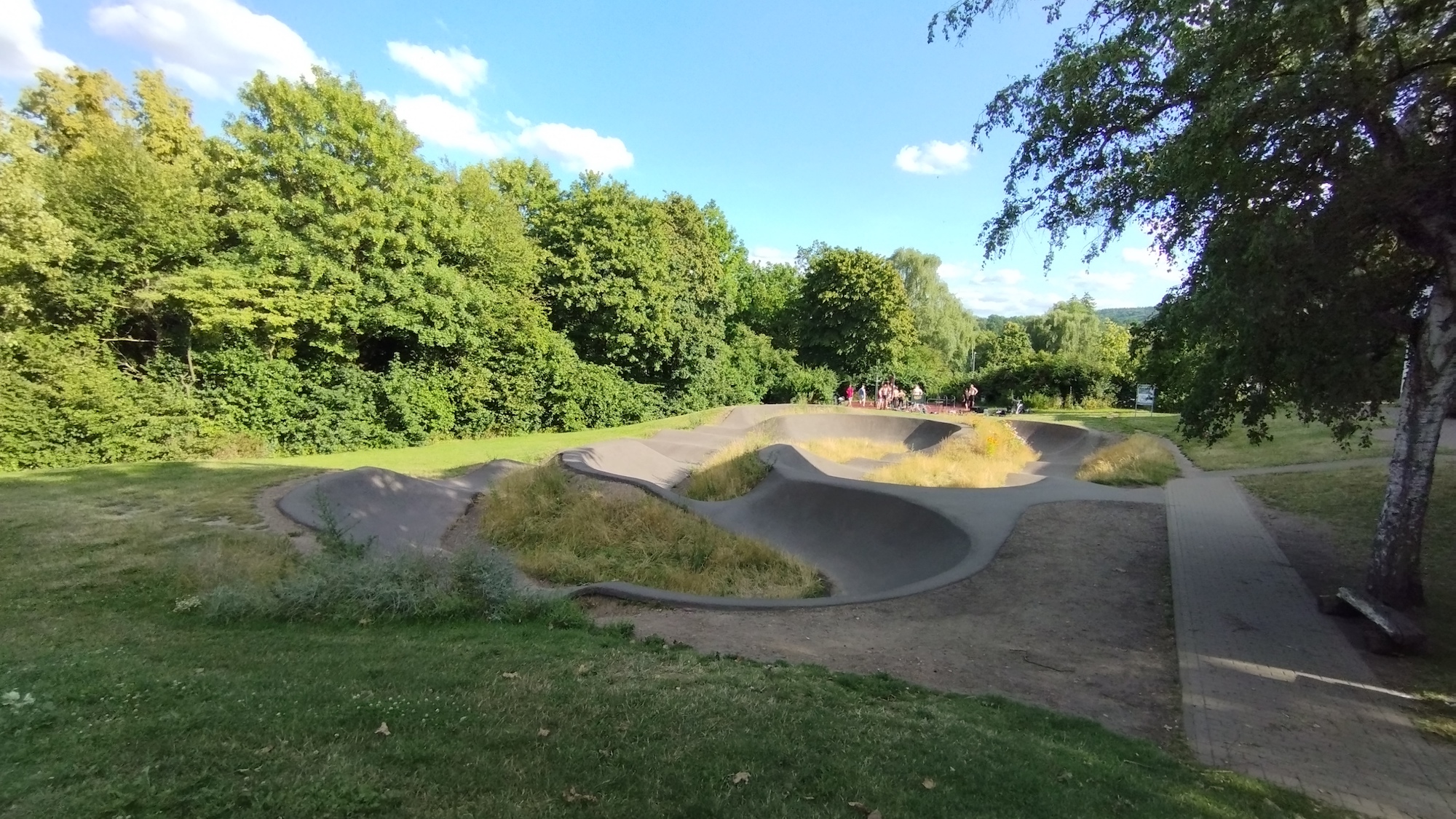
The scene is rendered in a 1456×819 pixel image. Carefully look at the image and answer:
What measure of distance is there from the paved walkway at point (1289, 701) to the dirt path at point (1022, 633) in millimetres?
266

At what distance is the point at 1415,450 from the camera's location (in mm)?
6574

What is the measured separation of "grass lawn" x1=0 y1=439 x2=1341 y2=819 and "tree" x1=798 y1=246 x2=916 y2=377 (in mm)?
39751

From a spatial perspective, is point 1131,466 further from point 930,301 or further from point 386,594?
point 930,301

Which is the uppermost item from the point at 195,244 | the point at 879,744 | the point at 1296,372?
the point at 195,244

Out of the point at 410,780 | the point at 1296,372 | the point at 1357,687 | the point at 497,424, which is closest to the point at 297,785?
the point at 410,780

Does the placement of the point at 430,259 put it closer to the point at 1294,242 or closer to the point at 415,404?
the point at 415,404

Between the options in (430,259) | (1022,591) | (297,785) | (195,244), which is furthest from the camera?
(430,259)

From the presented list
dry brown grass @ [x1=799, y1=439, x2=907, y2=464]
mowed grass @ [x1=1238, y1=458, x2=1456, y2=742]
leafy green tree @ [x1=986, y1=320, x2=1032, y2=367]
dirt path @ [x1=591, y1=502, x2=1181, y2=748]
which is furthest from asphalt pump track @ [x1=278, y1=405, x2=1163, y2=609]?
leafy green tree @ [x1=986, y1=320, x2=1032, y2=367]

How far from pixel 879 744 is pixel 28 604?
A: 24.5 feet

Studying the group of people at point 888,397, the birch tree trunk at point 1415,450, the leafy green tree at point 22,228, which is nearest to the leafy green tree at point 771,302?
the group of people at point 888,397

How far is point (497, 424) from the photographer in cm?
2541

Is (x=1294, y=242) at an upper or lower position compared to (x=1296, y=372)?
upper

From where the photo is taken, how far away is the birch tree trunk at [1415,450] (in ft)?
20.9

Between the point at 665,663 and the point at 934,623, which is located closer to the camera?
the point at 665,663
